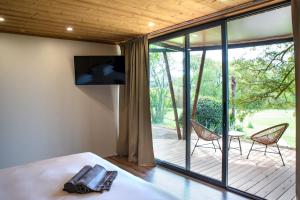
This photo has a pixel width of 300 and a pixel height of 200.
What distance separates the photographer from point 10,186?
1930 millimetres

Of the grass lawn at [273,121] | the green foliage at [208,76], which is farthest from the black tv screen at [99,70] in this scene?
the grass lawn at [273,121]

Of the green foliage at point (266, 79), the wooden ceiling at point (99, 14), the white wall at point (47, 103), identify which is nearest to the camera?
the wooden ceiling at point (99, 14)

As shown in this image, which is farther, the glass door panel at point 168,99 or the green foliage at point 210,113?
the glass door panel at point 168,99

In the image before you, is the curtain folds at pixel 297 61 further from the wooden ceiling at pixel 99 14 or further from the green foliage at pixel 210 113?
the green foliage at pixel 210 113

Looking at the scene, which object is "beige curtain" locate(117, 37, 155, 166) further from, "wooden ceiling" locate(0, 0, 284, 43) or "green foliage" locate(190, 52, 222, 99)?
"green foliage" locate(190, 52, 222, 99)

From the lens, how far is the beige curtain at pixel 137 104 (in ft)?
13.5

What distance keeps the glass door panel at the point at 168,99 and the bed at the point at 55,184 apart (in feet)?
6.02

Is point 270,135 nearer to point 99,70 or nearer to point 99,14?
point 99,14

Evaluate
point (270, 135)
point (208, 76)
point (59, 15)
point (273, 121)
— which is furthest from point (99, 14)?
point (270, 135)

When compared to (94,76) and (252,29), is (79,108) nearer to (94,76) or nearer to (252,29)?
(94,76)

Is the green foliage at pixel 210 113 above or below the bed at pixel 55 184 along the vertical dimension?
above

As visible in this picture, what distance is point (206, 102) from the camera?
3.52m

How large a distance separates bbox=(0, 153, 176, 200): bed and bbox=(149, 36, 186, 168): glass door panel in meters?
1.84

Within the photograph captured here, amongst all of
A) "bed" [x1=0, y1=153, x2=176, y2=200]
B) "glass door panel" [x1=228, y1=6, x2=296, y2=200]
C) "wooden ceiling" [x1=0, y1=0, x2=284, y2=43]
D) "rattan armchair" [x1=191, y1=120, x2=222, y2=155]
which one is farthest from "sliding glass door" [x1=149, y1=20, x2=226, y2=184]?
"bed" [x1=0, y1=153, x2=176, y2=200]
